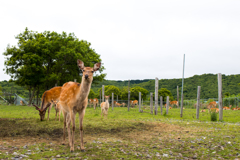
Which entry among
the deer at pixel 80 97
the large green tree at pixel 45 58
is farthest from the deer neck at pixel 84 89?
the large green tree at pixel 45 58

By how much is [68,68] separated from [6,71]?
394 inches

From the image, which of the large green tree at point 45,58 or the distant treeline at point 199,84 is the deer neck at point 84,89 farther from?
the distant treeline at point 199,84

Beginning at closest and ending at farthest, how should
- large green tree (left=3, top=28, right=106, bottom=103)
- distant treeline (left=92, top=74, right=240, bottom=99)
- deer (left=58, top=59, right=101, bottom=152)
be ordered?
deer (left=58, top=59, right=101, bottom=152) < large green tree (left=3, top=28, right=106, bottom=103) < distant treeline (left=92, top=74, right=240, bottom=99)

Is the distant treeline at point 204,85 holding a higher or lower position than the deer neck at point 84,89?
higher

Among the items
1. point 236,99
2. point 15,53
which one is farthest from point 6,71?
point 236,99

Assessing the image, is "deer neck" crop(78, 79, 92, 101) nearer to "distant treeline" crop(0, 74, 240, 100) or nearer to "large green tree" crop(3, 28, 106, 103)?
"large green tree" crop(3, 28, 106, 103)

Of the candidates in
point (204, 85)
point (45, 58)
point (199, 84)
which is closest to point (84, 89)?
point (45, 58)

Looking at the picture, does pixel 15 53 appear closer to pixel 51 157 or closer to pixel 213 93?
pixel 51 157

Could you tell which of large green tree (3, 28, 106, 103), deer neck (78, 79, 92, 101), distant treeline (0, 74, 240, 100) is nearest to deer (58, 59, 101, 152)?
deer neck (78, 79, 92, 101)

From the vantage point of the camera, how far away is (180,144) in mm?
6918

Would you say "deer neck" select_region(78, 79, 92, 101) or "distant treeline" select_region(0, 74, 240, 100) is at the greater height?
"distant treeline" select_region(0, 74, 240, 100)

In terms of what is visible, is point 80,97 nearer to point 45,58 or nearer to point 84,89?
point 84,89

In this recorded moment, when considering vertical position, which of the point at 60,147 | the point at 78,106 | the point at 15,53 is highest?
the point at 15,53

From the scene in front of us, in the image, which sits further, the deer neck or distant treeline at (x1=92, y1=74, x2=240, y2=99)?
distant treeline at (x1=92, y1=74, x2=240, y2=99)
